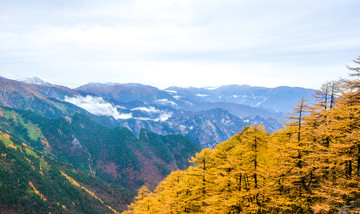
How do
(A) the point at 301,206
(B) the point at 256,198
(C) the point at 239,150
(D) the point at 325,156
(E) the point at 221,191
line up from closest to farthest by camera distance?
1. (D) the point at 325,156
2. (A) the point at 301,206
3. (B) the point at 256,198
4. (C) the point at 239,150
5. (E) the point at 221,191

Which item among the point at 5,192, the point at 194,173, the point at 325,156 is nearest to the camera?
the point at 325,156

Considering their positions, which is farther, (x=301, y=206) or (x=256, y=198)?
(x=256, y=198)

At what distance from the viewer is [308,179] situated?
96.2 ft

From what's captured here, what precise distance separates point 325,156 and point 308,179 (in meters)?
5.97

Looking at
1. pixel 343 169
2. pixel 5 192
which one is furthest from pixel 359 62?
pixel 5 192

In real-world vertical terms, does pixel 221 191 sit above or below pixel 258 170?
below

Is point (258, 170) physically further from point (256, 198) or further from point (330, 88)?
point (330, 88)

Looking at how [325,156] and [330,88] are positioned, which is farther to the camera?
[330,88]

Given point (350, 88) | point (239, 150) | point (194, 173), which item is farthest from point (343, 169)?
point (194, 173)

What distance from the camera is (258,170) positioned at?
30.0m

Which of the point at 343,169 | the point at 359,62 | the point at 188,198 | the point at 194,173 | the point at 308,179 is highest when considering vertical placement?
the point at 359,62

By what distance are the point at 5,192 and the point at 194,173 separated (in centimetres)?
21789

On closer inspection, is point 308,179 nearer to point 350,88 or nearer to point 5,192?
point 350,88

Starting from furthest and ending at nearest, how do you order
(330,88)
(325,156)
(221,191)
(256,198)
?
(330,88) < (221,191) < (256,198) < (325,156)
